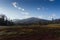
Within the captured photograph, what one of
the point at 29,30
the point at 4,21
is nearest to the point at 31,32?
the point at 29,30

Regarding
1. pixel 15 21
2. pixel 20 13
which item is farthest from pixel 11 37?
pixel 20 13

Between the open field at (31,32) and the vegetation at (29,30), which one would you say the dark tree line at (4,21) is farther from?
the open field at (31,32)

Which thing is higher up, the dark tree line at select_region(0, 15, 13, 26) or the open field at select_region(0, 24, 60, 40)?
the dark tree line at select_region(0, 15, 13, 26)

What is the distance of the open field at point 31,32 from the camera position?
367 centimetres

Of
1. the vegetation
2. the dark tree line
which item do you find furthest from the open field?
the dark tree line

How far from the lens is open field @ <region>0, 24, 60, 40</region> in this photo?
12.0ft

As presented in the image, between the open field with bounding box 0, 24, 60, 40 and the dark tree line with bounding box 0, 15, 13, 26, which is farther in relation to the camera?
the dark tree line with bounding box 0, 15, 13, 26

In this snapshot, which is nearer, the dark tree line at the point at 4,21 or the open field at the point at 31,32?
the open field at the point at 31,32

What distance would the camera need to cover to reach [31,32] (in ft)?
12.8

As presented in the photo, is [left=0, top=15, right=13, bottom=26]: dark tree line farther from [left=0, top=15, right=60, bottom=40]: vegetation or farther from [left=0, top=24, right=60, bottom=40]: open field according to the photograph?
[left=0, top=24, right=60, bottom=40]: open field

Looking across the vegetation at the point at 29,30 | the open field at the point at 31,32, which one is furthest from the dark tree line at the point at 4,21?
the open field at the point at 31,32

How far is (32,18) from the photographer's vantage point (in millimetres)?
3957

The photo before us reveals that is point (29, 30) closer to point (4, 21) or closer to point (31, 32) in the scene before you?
point (31, 32)

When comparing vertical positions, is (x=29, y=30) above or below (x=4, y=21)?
below
